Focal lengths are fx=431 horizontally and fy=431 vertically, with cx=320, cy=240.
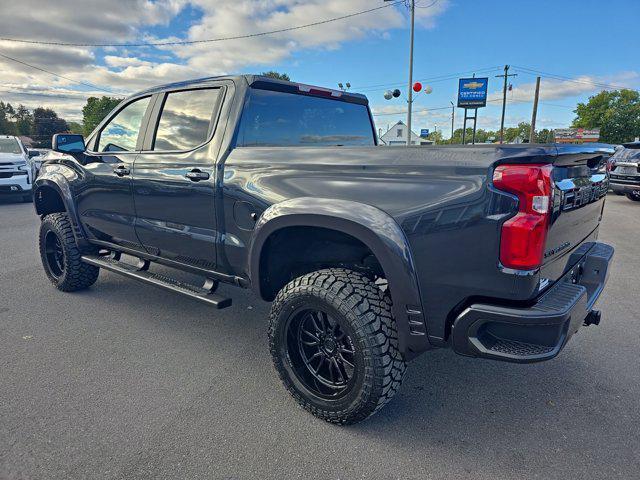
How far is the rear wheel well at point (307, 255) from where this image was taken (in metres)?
2.55

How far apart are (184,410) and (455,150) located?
6.83 ft

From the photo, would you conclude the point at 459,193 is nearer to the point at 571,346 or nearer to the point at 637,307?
the point at 571,346

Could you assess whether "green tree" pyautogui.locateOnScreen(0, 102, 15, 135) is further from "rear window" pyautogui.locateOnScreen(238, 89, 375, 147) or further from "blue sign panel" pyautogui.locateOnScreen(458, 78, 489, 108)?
"rear window" pyautogui.locateOnScreen(238, 89, 375, 147)

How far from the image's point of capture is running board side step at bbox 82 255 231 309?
9.70 feet

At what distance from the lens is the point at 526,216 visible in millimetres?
1793

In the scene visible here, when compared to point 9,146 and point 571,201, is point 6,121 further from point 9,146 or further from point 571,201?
point 571,201

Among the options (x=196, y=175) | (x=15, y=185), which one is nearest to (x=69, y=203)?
(x=196, y=175)

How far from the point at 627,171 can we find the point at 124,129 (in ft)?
40.5

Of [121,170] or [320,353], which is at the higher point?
[121,170]

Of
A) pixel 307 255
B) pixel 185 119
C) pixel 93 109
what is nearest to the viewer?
pixel 307 255

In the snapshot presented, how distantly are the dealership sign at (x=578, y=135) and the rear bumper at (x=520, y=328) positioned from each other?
59.8 meters

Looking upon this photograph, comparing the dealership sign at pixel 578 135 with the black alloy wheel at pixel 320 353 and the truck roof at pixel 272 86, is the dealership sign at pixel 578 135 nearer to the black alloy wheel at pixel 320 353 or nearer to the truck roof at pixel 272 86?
the truck roof at pixel 272 86

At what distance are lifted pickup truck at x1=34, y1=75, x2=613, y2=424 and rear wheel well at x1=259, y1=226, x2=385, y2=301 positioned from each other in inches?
0.4

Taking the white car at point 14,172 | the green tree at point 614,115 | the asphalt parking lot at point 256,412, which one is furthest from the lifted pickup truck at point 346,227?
the green tree at point 614,115
